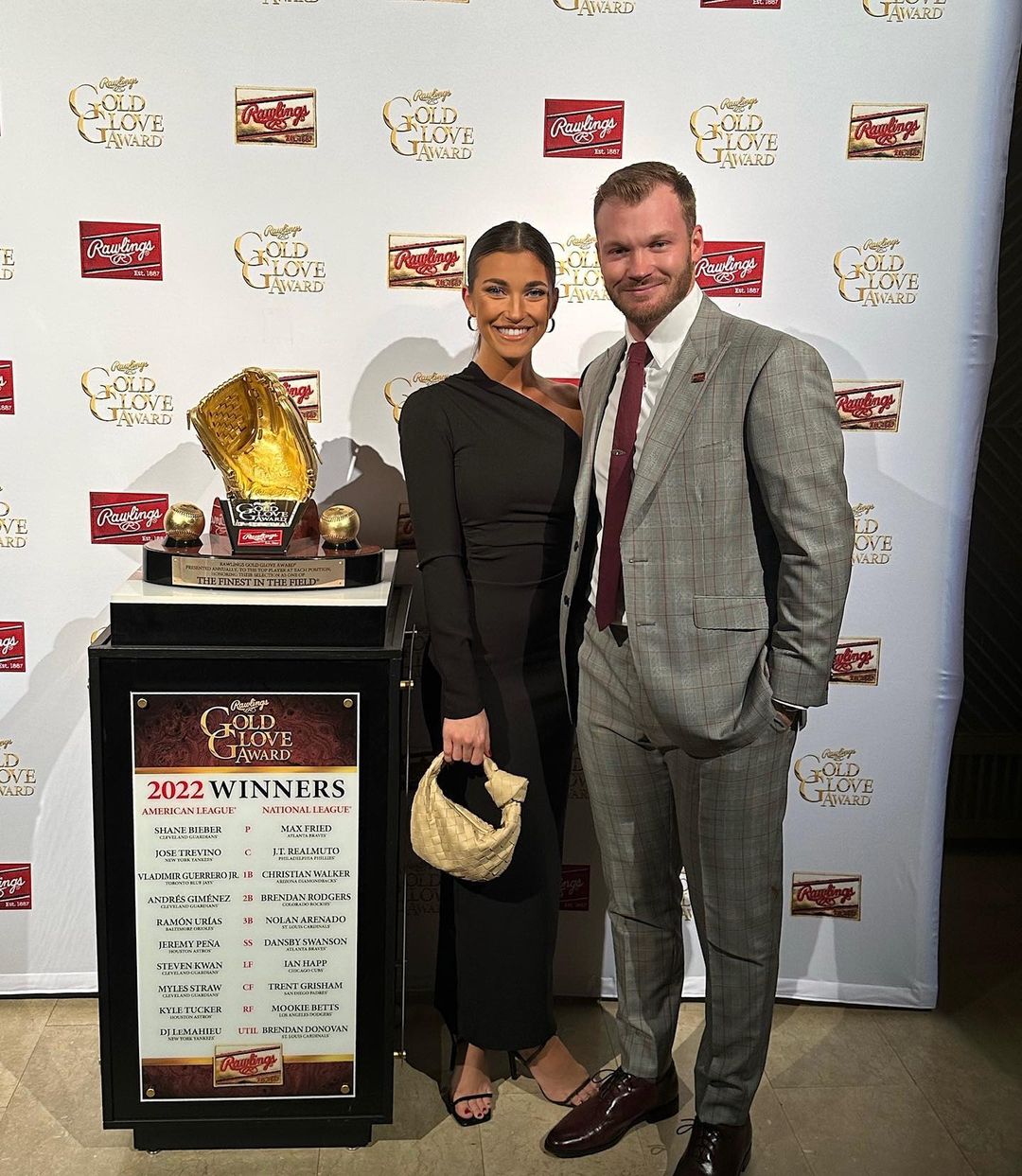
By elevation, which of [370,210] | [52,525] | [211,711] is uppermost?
[370,210]

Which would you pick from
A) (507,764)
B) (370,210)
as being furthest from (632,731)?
(370,210)

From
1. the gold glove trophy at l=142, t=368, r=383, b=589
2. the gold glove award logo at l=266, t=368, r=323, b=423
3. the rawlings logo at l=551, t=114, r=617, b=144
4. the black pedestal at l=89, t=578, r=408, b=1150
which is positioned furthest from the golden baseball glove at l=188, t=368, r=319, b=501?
the rawlings logo at l=551, t=114, r=617, b=144

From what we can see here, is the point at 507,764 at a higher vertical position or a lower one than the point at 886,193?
lower

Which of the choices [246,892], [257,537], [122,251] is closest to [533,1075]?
[246,892]

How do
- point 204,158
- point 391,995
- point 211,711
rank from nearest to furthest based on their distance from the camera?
point 211,711 < point 391,995 < point 204,158

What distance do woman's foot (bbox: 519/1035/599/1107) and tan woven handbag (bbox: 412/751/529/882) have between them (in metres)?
0.58

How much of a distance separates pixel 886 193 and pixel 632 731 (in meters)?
1.42

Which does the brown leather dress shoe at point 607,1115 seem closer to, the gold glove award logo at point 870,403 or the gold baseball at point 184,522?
the gold baseball at point 184,522

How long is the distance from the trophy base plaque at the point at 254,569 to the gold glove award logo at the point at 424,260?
2.46ft

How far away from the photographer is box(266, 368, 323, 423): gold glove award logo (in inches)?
105

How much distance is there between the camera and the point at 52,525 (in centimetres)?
270

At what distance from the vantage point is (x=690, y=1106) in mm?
Answer: 2508

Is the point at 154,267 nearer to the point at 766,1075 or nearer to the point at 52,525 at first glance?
the point at 52,525

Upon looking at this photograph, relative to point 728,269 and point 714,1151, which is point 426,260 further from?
point 714,1151
